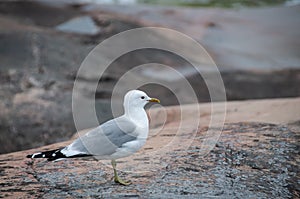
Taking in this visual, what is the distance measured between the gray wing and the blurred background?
131 inches

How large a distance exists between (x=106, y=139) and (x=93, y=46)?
530cm

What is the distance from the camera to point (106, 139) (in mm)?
3551

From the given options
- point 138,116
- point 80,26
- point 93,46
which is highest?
point 80,26

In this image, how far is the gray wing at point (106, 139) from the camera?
3.49 meters

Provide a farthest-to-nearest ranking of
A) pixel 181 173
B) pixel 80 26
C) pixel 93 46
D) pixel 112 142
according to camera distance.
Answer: pixel 80 26
pixel 93 46
pixel 181 173
pixel 112 142

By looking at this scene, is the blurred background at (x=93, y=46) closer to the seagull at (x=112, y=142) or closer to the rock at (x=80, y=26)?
the rock at (x=80, y=26)

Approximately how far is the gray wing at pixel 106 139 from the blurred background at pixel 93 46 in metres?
3.33

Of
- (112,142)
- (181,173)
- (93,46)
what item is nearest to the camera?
(112,142)

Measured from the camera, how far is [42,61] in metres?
8.05

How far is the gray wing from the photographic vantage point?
3.49 m

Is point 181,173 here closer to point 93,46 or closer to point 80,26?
point 93,46

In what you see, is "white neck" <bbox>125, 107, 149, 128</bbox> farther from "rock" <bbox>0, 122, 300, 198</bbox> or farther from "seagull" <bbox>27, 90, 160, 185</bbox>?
"rock" <bbox>0, 122, 300, 198</bbox>

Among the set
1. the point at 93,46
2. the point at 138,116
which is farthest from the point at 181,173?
the point at 93,46

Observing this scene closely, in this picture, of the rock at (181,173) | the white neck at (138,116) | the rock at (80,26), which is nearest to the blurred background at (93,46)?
the rock at (80,26)
